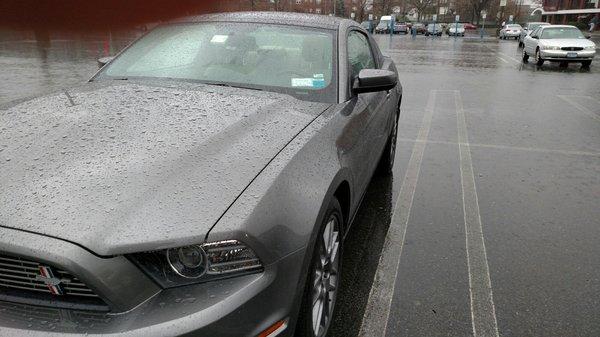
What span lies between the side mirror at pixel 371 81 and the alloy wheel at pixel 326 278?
40.4 inches

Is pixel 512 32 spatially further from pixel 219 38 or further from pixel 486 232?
pixel 219 38

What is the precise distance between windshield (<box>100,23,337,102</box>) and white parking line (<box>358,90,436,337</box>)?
115cm

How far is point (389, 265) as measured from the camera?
3260 millimetres

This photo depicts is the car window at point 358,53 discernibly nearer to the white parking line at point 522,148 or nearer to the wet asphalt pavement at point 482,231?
the wet asphalt pavement at point 482,231

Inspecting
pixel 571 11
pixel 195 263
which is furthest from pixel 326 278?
pixel 571 11

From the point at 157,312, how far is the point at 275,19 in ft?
8.42

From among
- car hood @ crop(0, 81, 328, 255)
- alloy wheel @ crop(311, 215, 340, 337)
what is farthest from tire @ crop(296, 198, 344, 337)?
car hood @ crop(0, 81, 328, 255)

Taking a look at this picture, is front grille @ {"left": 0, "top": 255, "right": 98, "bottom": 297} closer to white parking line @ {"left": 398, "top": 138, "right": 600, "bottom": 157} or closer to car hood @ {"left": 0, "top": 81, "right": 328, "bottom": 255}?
car hood @ {"left": 0, "top": 81, "right": 328, "bottom": 255}

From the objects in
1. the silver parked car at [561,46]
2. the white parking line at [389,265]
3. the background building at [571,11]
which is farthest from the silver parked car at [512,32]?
the white parking line at [389,265]

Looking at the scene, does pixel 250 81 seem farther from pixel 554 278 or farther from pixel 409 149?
pixel 409 149

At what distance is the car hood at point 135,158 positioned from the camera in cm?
158

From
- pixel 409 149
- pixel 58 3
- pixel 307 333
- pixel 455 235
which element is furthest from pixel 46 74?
pixel 58 3

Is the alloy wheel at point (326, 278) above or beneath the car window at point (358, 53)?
beneath

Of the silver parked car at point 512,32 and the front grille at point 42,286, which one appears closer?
the front grille at point 42,286
